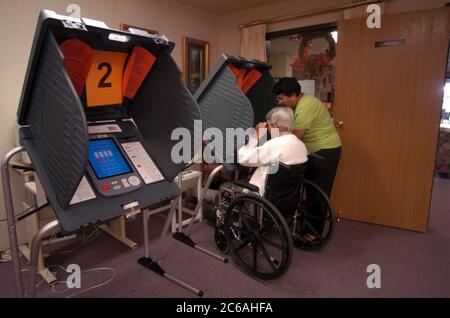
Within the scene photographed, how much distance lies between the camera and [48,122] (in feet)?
3.56

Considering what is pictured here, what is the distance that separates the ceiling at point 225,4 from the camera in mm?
3260

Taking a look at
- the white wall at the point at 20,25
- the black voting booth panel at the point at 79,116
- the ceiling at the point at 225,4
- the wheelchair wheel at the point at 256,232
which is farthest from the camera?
the ceiling at the point at 225,4

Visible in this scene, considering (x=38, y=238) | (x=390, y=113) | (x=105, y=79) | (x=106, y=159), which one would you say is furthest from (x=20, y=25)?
(x=390, y=113)

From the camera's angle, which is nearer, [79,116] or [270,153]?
[79,116]

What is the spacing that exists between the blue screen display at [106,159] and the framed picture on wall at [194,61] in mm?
2226

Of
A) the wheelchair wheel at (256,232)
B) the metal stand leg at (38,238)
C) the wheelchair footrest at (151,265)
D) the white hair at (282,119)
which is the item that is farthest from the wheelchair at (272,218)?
the metal stand leg at (38,238)

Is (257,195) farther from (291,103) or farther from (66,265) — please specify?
(66,265)

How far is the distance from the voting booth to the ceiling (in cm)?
222

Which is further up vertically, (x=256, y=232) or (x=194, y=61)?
(x=194, y=61)

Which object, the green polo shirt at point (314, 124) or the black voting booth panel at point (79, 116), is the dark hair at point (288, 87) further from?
the black voting booth panel at point (79, 116)

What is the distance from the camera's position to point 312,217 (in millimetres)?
2277

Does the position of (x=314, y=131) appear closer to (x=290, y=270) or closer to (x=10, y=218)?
(x=290, y=270)

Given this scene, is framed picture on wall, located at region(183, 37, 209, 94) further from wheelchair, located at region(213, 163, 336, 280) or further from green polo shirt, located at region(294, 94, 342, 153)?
wheelchair, located at region(213, 163, 336, 280)

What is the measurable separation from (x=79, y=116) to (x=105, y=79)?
0.47 meters
